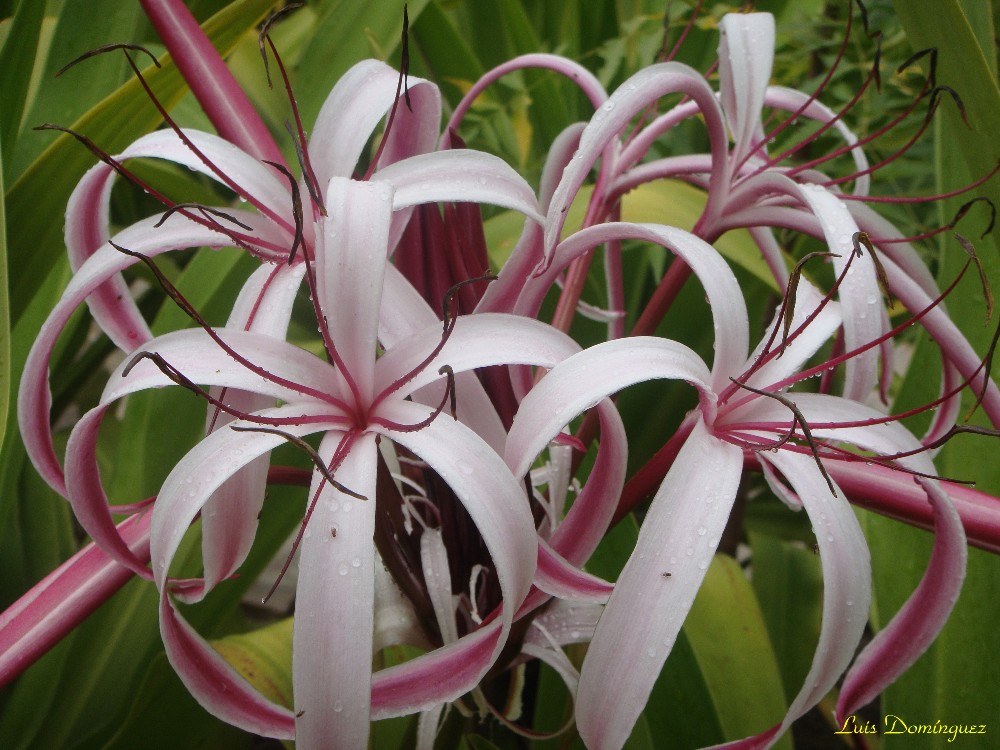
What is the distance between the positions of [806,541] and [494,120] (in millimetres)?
589

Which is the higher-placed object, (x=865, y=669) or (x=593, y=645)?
(x=593, y=645)

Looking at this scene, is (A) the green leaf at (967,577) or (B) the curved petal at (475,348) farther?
(A) the green leaf at (967,577)

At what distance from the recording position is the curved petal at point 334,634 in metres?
0.28

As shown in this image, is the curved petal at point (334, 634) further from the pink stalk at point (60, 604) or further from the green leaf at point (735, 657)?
the green leaf at point (735, 657)

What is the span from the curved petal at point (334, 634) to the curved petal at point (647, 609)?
80 mm

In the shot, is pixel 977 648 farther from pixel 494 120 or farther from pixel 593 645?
pixel 494 120

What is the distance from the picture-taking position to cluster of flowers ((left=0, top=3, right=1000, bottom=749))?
0.96 feet

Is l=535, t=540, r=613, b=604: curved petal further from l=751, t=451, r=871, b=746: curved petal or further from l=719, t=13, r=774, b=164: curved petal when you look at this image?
l=719, t=13, r=774, b=164: curved petal

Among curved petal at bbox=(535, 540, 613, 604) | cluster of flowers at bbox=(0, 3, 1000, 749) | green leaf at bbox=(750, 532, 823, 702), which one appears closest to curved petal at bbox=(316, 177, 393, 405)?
cluster of flowers at bbox=(0, 3, 1000, 749)

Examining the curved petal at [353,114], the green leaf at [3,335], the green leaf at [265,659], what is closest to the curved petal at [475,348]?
the curved petal at [353,114]

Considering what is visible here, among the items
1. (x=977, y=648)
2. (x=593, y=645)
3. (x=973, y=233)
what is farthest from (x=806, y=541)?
(x=593, y=645)

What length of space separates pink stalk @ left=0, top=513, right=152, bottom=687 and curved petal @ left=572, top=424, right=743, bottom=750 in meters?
0.22

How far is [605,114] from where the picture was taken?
1.22 feet

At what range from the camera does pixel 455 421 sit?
31 cm
